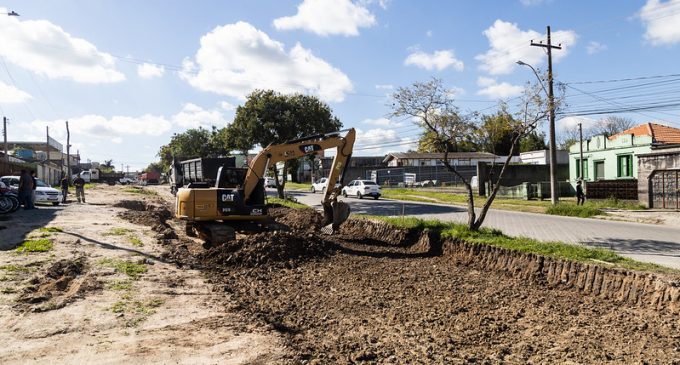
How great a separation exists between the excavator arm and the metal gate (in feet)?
55.2

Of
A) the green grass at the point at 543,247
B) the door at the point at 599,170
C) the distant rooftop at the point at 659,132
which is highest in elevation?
the distant rooftop at the point at 659,132

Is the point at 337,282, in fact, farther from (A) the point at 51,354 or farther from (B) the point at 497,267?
(A) the point at 51,354

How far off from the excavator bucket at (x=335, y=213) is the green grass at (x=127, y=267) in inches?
209

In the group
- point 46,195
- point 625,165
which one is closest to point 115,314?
point 46,195

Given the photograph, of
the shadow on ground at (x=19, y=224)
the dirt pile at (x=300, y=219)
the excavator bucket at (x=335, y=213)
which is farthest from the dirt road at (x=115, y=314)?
the dirt pile at (x=300, y=219)

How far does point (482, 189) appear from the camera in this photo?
36000 millimetres

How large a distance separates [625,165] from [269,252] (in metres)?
30.0

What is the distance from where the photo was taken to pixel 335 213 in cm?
1374

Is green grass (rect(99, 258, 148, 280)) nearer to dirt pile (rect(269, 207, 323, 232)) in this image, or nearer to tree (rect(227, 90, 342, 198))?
dirt pile (rect(269, 207, 323, 232))

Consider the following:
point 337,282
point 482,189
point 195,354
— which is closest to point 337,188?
point 337,282

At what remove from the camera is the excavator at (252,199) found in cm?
1393

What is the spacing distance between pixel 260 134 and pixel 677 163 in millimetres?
21679

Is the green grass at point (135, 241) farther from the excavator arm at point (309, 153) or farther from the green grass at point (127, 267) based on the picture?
the excavator arm at point (309, 153)

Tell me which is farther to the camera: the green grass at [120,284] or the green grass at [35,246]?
the green grass at [35,246]
